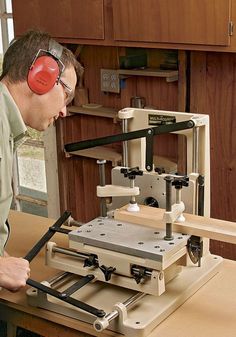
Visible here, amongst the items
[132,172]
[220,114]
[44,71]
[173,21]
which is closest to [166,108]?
[220,114]

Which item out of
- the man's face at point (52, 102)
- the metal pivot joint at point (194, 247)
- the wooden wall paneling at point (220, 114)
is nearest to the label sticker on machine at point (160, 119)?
the man's face at point (52, 102)

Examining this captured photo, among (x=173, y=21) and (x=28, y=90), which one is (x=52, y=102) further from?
(x=173, y=21)

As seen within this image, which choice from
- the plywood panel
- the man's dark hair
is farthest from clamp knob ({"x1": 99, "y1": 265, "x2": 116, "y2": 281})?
the plywood panel

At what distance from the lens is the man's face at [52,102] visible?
1.72 m

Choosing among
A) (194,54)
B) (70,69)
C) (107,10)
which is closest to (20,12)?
(107,10)

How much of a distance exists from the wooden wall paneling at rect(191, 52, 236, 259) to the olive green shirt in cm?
145

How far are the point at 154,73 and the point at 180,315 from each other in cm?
167

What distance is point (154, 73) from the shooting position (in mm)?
3021

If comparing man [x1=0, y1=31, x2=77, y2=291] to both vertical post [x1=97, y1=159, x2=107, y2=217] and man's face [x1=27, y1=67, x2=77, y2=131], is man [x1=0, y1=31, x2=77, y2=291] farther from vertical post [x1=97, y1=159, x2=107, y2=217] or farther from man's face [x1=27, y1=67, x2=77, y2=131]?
vertical post [x1=97, y1=159, x2=107, y2=217]

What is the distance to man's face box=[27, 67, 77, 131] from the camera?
1.72m

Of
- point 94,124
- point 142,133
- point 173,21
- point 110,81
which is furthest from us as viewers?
point 94,124

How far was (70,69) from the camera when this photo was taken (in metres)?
1.77

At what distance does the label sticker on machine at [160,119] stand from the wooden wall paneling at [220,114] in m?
1.15

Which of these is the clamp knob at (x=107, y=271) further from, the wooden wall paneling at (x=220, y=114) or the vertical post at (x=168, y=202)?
the wooden wall paneling at (x=220, y=114)
